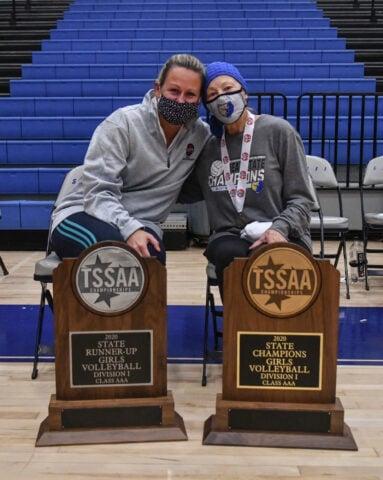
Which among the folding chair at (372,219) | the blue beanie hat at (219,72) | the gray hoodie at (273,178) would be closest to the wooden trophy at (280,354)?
the gray hoodie at (273,178)

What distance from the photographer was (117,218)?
229 cm

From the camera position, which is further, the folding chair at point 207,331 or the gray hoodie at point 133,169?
the folding chair at point 207,331

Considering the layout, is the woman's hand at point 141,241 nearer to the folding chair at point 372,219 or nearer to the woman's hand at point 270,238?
the woman's hand at point 270,238

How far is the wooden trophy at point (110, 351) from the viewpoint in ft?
6.64

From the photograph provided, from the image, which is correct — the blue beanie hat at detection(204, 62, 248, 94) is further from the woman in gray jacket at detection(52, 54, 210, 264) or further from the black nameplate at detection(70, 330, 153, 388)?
the black nameplate at detection(70, 330, 153, 388)

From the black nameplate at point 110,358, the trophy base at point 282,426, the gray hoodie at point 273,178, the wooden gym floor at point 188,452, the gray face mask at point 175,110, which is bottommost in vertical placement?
the wooden gym floor at point 188,452

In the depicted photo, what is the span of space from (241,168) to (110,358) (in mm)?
914

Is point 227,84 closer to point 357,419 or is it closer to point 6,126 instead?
point 357,419

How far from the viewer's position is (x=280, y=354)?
80.8 inches

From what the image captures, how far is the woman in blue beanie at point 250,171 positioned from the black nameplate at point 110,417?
2.17 feet

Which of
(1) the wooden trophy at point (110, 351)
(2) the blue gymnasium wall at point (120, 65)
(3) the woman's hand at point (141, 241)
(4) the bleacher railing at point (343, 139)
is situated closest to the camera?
(1) the wooden trophy at point (110, 351)

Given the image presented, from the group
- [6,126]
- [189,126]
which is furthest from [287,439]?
[6,126]

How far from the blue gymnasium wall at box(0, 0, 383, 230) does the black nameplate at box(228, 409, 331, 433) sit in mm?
4078

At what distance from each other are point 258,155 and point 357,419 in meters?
1.09
